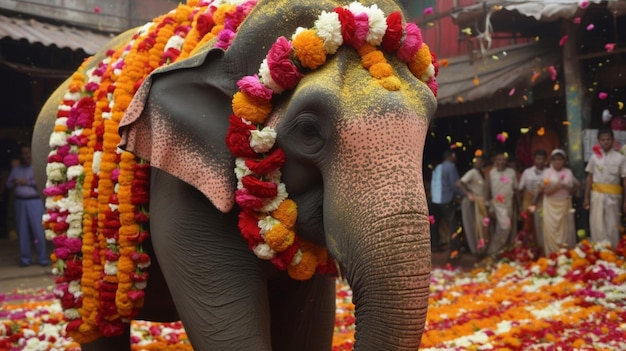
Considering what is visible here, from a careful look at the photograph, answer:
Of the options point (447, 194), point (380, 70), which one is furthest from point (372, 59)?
point (447, 194)

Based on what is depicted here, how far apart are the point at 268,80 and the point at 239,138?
9.7 inches

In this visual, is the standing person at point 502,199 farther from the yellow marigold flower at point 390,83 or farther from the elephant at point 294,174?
the yellow marigold flower at point 390,83

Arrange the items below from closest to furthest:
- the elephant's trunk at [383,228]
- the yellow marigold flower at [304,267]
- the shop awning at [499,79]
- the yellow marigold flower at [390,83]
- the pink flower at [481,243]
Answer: the elephant's trunk at [383,228], the yellow marigold flower at [390,83], the yellow marigold flower at [304,267], the shop awning at [499,79], the pink flower at [481,243]

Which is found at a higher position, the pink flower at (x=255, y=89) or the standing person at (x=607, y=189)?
the pink flower at (x=255, y=89)

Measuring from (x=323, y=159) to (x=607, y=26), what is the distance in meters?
9.07

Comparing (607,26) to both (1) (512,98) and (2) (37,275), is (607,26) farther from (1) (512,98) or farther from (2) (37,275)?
(2) (37,275)

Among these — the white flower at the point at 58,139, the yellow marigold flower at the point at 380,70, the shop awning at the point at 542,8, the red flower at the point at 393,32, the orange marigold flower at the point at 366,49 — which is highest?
the shop awning at the point at 542,8

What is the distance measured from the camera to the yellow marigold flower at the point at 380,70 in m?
2.56

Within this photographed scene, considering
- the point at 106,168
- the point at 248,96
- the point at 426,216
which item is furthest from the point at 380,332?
the point at 106,168

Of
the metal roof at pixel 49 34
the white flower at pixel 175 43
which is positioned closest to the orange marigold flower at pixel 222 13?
the white flower at pixel 175 43

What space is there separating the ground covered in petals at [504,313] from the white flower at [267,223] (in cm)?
283

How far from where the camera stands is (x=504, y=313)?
670 cm

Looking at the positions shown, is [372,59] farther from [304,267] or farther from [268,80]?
[304,267]

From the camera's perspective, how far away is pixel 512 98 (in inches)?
424
